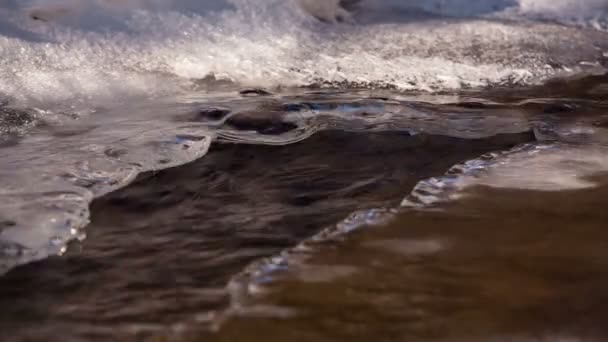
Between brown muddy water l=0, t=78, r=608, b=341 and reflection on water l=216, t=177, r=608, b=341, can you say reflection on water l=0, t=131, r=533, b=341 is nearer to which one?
brown muddy water l=0, t=78, r=608, b=341

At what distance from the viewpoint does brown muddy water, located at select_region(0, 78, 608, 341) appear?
51.9 inches

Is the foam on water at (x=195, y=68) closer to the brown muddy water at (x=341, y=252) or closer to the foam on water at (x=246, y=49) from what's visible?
the foam on water at (x=246, y=49)

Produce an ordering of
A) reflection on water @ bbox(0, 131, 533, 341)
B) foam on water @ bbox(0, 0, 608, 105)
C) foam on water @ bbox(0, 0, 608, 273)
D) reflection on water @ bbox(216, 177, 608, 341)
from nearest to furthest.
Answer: reflection on water @ bbox(216, 177, 608, 341) < reflection on water @ bbox(0, 131, 533, 341) < foam on water @ bbox(0, 0, 608, 273) < foam on water @ bbox(0, 0, 608, 105)

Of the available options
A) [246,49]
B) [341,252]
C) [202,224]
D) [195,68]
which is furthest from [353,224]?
[246,49]

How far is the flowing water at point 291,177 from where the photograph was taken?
138 centimetres

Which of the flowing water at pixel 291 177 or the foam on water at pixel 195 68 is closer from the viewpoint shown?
the flowing water at pixel 291 177

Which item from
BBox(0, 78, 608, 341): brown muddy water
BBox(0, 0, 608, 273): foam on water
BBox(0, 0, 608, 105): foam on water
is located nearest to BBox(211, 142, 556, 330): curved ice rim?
BBox(0, 78, 608, 341): brown muddy water

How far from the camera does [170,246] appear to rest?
1.69 m

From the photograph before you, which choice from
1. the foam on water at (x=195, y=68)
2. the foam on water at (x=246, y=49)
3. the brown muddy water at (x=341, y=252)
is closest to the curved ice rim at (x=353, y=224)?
the brown muddy water at (x=341, y=252)

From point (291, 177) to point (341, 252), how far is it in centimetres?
58

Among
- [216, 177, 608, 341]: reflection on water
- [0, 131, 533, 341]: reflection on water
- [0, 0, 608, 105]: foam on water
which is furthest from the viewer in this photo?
[0, 0, 608, 105]: foam on water

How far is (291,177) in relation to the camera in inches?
84.9

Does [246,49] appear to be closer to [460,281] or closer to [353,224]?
[353,224]

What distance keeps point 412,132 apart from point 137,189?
898mm
